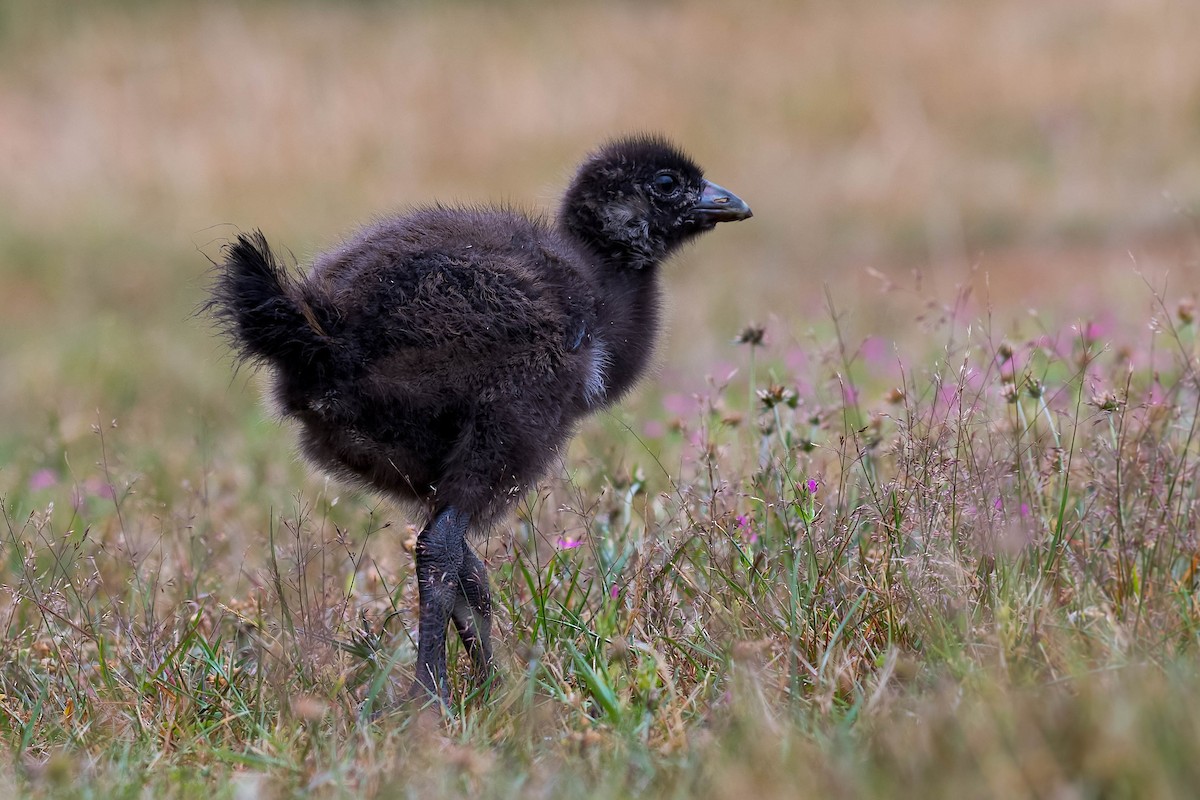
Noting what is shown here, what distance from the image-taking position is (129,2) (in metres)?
17.4

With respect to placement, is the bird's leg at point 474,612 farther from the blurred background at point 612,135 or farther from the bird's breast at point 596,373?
the blurred background at point 612,135

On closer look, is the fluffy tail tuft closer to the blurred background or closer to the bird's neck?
the bird's neck

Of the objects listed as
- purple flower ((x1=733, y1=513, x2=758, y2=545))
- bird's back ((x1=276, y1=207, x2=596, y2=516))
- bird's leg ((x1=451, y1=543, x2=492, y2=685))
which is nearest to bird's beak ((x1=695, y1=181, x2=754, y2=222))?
bird's back ((x1=276, y1=207, x2=596, y2=516))

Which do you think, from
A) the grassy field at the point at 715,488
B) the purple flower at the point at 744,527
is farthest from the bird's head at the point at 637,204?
the purple flower at the point at 744,527

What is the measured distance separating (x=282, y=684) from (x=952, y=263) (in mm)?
9225

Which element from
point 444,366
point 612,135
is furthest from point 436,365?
point 612,135

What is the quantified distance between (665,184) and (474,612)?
1.68 meters

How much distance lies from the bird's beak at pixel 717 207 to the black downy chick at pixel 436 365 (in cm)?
86

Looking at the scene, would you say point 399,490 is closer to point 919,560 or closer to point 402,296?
point 402,296

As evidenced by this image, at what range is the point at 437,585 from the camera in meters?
3.44

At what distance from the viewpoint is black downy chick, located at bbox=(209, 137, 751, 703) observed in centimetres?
339

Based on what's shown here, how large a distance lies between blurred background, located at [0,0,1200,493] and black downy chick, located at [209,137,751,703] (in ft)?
15.5

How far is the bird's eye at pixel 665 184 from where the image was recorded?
14.7ft

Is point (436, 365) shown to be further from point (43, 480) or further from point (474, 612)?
point (43, 480)
